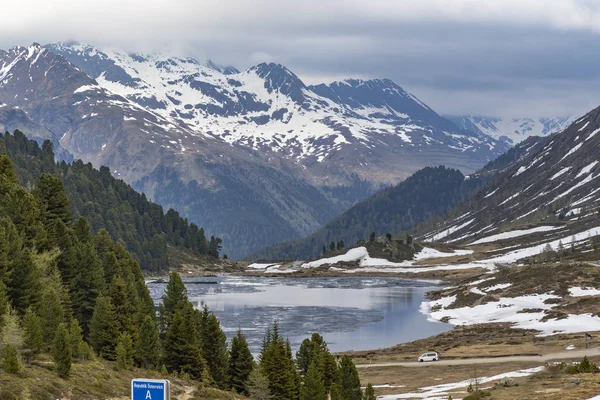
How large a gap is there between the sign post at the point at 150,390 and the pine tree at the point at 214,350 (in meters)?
54.3

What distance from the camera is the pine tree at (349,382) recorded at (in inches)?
2666

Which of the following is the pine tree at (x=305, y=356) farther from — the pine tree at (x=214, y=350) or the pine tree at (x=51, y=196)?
the pine tree at (x=51, y=196)

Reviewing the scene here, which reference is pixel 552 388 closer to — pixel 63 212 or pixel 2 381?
pixel 2 381

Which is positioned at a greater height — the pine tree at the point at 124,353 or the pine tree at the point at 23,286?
the pine tree at the point at 23,286

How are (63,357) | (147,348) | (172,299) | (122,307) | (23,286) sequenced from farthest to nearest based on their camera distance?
(172,299)
(122,307)
(23,286)
(147,348)
(63,357)

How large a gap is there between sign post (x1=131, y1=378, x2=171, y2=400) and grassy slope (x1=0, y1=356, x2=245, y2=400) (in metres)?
23.0

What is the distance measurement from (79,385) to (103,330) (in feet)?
82.8

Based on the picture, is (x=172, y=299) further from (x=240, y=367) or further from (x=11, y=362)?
(x=11, y=362)

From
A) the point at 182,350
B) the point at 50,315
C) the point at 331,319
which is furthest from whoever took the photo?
the point at 331,319

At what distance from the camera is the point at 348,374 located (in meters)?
68.8

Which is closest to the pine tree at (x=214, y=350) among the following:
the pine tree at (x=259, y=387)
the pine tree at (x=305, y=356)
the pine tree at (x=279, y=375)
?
the pine tree at (x=259, y=387)

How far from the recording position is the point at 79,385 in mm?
48594

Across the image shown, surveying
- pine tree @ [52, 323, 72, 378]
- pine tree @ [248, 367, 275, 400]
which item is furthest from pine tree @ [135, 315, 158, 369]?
pine tree @ [52, 323, 72, 378]

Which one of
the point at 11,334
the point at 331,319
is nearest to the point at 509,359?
the point at 11,334
